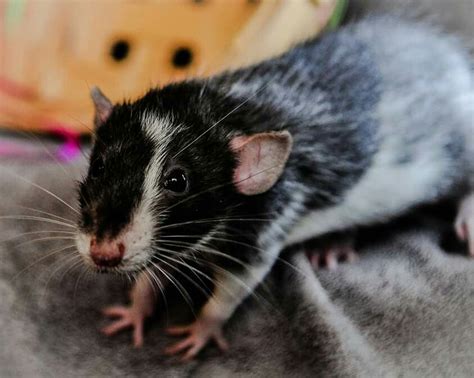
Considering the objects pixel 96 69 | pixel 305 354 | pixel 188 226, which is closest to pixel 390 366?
pixel 305 354

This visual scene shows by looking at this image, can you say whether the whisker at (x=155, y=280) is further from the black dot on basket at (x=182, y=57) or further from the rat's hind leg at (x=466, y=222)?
the black dot on basket at (x=182, y=57)

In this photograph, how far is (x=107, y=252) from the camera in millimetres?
829

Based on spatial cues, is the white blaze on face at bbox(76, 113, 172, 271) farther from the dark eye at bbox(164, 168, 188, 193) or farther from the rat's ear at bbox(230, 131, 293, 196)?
the rat's ear at bbox(230, 131, 293, 196)

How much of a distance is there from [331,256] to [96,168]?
543 millimetres

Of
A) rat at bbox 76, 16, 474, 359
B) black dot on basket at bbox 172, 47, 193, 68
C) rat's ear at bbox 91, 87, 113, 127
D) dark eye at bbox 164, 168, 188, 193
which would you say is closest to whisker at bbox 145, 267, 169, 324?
rat at bbox 76, 16, 474, 359

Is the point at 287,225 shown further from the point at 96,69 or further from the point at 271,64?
the point at 96,69

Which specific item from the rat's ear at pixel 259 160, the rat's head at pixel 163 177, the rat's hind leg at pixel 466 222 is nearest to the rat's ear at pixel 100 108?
the rat's head at pixel 163 177

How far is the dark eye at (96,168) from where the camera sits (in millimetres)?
920

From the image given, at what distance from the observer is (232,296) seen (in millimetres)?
1051

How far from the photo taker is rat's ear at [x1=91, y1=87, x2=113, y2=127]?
1033mm

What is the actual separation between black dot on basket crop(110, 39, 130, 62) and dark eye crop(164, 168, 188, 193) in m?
0.84

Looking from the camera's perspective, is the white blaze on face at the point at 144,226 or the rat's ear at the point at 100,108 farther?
the rat's ear at the point at 100,108

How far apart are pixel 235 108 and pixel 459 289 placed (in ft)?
1.76

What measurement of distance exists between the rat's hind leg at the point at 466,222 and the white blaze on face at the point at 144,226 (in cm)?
69
